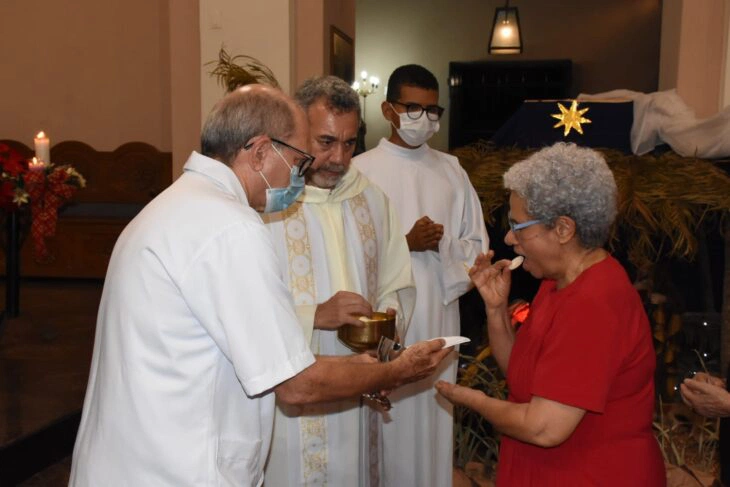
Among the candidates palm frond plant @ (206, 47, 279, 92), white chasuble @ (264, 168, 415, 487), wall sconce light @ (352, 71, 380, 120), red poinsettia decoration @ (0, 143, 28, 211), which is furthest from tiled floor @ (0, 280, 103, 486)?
wall sconce light @ (352, 71, 380, 120)

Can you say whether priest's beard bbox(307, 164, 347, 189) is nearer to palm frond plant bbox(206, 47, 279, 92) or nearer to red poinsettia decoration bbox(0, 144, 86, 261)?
palm frond plant bbox(206, 47, 279, 92)

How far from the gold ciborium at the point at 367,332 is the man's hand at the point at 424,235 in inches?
41.9

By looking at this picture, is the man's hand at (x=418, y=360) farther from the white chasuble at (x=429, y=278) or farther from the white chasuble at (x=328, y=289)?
the white chasuble at (x=429, y=278)

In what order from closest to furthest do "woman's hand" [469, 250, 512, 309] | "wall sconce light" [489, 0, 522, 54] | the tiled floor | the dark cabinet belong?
"woman's hand" [469, 250, 512, 309] → the tiled floor → "wall sconce light" [489, 0, 522, 54] → the dark cabinet

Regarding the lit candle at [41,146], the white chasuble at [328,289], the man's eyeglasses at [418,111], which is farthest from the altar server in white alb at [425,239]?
→ the lit candle at [41,146]

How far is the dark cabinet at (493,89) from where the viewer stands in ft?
43.7

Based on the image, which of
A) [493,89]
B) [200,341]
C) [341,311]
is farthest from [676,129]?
[493,89]

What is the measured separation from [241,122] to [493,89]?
11906 mm

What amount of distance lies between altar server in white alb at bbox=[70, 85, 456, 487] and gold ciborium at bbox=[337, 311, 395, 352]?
0.61m

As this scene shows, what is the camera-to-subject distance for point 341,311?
268cm

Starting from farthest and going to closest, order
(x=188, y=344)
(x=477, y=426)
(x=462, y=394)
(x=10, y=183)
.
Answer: (x=10, y=183) → (x=477, y=426) → (x=462, y=394) → (x=188, y=344)

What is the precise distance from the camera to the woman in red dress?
206 cm

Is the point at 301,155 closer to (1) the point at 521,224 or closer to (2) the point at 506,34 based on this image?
(1) the point at 521,224

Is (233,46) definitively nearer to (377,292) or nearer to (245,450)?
(377,292)
